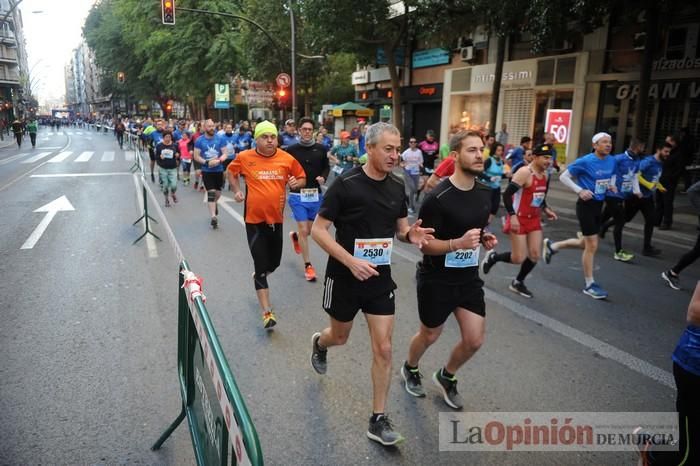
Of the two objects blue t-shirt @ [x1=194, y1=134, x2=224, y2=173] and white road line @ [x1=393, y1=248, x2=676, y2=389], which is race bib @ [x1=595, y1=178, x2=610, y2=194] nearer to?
→ white road line @ [x1=393, y1=248, x2=676, y2=389]

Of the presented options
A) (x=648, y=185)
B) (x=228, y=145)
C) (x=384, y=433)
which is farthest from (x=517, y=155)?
(x=384, y=433)

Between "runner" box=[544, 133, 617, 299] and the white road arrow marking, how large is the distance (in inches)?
315

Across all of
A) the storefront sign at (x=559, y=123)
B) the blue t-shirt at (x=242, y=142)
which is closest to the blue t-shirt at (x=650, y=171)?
the storefront sign at (x=559, y=123)

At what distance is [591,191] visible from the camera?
5.95 m

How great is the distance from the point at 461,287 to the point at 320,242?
988 mm

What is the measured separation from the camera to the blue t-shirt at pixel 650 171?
7.68 metres

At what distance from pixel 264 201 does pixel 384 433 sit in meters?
2.63

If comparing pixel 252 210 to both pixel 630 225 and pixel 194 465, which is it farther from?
pixel 630 225

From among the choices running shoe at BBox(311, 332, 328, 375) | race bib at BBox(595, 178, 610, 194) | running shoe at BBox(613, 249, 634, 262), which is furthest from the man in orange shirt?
running shoe at BBox(613, 249, 634, 262)

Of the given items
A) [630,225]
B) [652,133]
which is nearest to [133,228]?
[630,225]

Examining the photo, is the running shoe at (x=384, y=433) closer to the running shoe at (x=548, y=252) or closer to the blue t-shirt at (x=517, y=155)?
the running shoe at (x=548, y=252)

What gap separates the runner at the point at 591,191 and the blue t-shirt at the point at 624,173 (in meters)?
1.45

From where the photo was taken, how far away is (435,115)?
28438 mm

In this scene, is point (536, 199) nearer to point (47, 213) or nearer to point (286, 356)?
point (286, 356)
